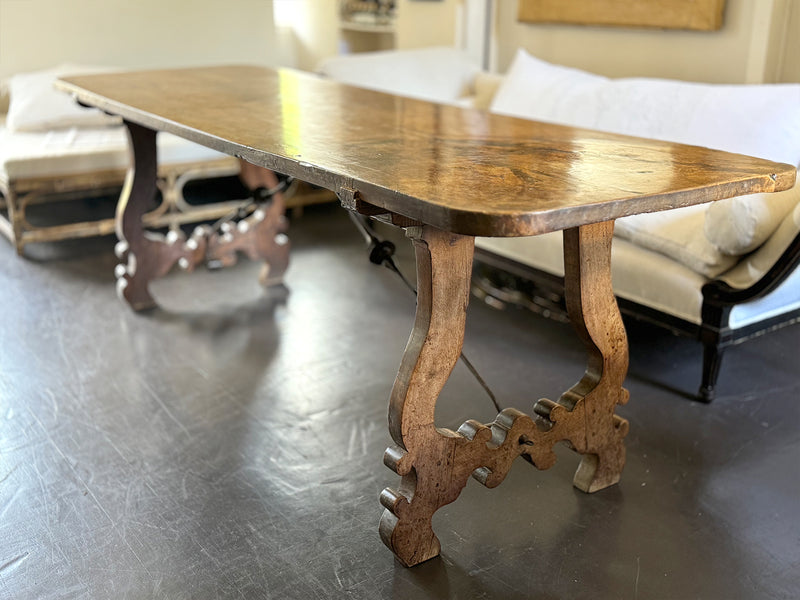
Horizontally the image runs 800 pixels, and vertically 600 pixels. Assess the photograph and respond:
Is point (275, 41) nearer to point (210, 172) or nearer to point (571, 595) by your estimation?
point (210, 172)

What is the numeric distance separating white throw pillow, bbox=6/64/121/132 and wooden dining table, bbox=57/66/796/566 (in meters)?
1.86

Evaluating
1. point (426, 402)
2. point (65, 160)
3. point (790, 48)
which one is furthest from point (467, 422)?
point (65, 160)

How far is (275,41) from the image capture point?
16.1 ft

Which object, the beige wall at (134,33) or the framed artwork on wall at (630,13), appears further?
the beige wall at (134,33)

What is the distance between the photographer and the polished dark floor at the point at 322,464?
5.51ft

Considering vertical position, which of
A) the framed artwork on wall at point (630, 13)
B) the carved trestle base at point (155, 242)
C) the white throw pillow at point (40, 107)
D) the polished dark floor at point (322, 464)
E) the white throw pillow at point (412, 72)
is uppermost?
the framed artwork on wall at point (630, 13)

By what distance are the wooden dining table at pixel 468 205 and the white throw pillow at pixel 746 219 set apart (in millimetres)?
346

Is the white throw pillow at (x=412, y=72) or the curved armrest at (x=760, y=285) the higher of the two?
the white throw pillow at (x=412, y=72)

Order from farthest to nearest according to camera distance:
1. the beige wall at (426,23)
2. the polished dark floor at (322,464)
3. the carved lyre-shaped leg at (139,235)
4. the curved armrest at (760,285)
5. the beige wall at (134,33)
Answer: the beige wall at (426,23), the beige wall at (134,33), the carved lyre-shaped leg at (139,235), the curved armrest at (760,285), the polished dark floor at (322,464)

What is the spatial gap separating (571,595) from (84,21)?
379 centimetres

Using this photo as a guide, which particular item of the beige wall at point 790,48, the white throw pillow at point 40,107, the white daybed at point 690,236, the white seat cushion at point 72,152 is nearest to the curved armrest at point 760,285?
the white daybed at point 690,236

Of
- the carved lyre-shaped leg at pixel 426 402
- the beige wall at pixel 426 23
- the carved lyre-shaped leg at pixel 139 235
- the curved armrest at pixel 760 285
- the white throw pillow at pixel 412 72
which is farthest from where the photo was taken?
the beige wall at pixel 426 23

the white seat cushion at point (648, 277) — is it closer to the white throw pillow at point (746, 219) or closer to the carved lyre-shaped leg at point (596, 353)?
the white throw pillow at point (746, 219)

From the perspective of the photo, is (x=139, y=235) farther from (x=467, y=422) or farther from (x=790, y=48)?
(x=790, y=48)
